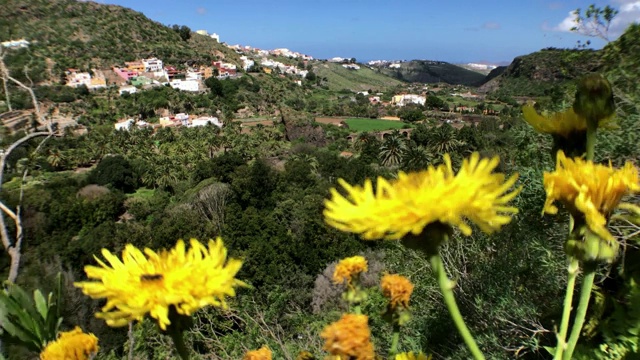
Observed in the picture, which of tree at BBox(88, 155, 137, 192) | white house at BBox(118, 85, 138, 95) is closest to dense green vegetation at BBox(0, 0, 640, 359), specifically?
tree at BBox(88, 155, 137, 192)

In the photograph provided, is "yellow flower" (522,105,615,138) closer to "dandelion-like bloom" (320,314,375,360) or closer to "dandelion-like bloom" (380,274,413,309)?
"dandelion-like bloom" (380,274,413,309)

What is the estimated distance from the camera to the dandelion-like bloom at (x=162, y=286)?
Answer: 114 cm

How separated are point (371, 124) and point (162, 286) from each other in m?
85.7

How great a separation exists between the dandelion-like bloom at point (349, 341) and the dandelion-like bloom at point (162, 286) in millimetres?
336

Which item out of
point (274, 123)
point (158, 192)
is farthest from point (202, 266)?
point (274, 123)

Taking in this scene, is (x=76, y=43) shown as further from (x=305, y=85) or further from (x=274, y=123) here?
(x=305, y=85)

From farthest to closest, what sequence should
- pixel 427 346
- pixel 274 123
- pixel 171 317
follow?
pixel 274 123 → pixel 427 346 → pixel 171 317

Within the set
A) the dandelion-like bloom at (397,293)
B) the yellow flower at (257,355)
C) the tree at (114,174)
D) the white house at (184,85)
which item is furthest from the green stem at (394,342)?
the white house at (184,85)

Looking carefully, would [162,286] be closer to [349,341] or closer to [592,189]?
[349,341]

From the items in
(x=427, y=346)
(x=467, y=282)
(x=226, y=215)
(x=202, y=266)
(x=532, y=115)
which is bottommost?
(x=226, y=215)

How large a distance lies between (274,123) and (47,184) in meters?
42.2

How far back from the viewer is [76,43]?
299ft

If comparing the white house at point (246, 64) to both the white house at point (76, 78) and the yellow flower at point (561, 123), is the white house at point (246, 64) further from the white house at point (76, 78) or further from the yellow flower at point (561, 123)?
the yellow flower at point (561, 123)

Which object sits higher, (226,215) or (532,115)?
(532,115)
